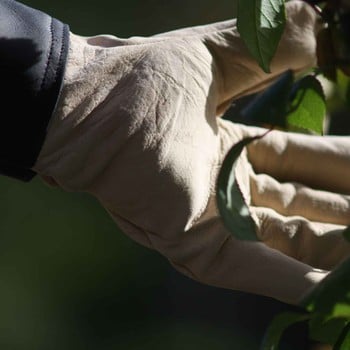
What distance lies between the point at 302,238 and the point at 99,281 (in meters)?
3.50

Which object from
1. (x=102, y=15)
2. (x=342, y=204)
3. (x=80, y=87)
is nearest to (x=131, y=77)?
(x=80, y=87)

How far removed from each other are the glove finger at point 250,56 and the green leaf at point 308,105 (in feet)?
0.49

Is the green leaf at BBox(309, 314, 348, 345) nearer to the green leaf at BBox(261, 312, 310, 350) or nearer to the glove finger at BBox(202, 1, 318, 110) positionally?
the green leaf at BBox(261, 312, 310, 350)

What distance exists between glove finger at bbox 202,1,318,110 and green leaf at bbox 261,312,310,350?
15.1 inches

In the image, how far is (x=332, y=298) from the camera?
0.91m

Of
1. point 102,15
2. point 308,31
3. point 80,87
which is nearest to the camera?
point 80,87

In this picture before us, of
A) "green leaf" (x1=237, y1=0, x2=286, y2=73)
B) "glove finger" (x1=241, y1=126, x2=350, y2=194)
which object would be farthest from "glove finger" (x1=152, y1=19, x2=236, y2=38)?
"green leaf" (x1=237, y1=0, x2=286, y2=73)

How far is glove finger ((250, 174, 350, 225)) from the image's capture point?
4.57ft

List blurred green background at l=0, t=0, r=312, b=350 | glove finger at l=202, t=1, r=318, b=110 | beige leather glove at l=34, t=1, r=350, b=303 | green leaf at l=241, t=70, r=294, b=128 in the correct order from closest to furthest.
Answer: green leaf at l=241, t=70, r=294, b=128
beige leather glove at l=34, t=1, r=350, b=303
glove finger at l=202, t=1, r=318, b=110
blurred green background at l=0, t=0, r=312, b=350

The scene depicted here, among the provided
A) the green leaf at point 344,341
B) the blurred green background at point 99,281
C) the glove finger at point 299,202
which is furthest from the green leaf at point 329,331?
the blurred green background at point 99,281

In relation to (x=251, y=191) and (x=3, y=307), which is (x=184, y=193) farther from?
(x=3, y=307)

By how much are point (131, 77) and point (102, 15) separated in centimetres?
334

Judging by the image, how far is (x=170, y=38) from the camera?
4.40ft

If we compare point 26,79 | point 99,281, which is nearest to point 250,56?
point 26,79
